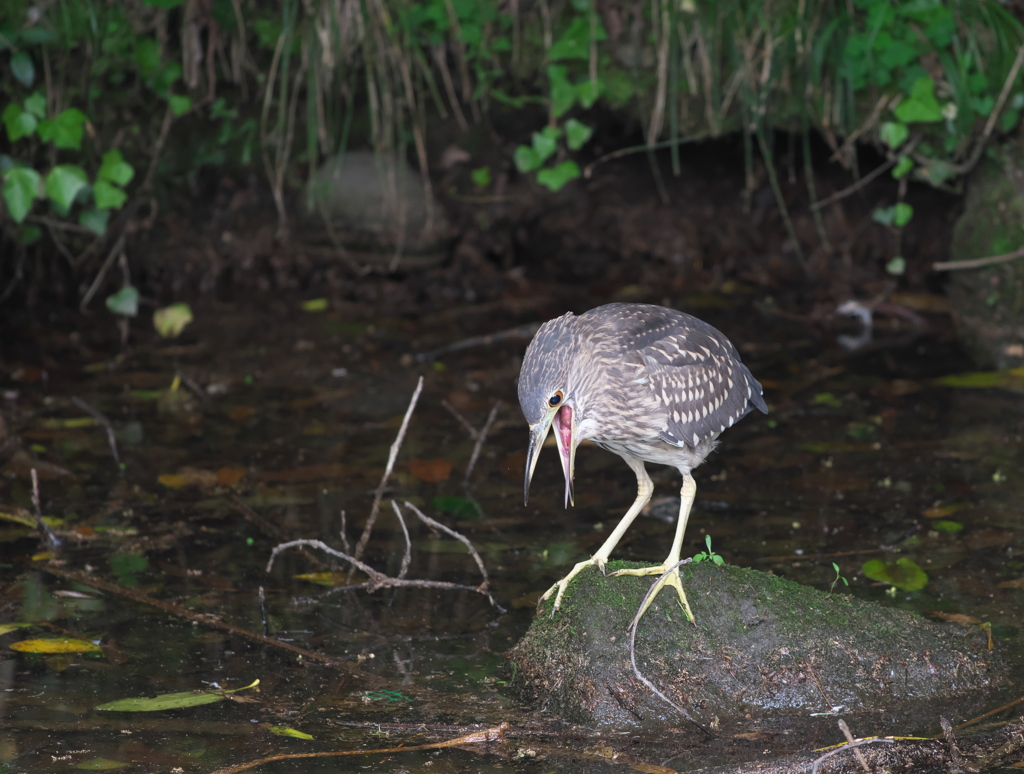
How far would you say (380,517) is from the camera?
4.48 m

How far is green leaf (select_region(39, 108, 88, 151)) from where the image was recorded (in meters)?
5.40

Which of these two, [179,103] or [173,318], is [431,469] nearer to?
[173,318]

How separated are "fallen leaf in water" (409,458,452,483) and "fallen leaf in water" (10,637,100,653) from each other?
1.72 meters

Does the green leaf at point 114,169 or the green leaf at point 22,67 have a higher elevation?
the green leaf at point 22,67

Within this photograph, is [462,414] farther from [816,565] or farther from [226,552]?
[816,565]

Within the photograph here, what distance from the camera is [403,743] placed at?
2891 millimetres

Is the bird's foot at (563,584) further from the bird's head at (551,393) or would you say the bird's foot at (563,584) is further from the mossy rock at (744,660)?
the bird's head at (551,393)

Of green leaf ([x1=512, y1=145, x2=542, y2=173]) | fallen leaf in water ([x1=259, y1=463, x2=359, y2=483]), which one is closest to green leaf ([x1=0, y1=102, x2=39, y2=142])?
fallen leaf in water ([x1=259, y1=463, x2=359, y2=483])

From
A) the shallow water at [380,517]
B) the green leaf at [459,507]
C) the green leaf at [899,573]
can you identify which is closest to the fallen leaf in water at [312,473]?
the shallow water at [380,517]

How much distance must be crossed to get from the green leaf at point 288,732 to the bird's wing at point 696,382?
51.8 inches

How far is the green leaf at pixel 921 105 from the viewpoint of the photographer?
5.60m

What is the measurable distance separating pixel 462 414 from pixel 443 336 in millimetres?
1143

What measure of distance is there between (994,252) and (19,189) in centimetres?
501

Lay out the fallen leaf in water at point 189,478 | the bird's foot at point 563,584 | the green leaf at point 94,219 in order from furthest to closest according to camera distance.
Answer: the green leaf at point 94,219
the fallen leaf in water at point 189,478
the bird's foot at point 563,584
